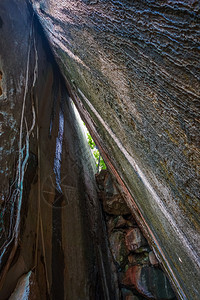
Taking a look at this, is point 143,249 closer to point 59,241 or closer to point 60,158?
point 59,241

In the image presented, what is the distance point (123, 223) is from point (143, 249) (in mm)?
653

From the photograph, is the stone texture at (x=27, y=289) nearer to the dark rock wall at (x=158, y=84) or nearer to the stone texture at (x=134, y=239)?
the dark rock wall at (x=158, y=84)

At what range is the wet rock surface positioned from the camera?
3.28m

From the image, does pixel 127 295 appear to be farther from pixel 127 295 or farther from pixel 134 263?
pixel 134 263

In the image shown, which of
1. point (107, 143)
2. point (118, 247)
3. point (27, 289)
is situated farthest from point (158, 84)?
point (118, 247)

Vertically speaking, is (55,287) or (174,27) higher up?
(174,27)

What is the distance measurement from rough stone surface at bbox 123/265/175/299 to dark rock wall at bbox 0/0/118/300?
1.25 feet

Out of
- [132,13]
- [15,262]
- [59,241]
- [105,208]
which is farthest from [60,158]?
[132,13]

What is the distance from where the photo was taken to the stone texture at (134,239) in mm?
3668

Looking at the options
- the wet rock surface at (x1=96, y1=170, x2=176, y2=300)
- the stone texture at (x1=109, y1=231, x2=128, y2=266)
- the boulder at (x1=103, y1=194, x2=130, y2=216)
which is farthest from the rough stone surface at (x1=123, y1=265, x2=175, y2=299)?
the boulder at (x1=103, y1=194, x2=130, y2=216)

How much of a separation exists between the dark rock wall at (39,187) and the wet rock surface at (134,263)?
274 mm

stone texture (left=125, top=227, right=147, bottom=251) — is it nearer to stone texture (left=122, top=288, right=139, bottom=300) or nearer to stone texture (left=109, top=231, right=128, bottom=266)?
stone texture (left=109, top=231, right=128, bottom=266)

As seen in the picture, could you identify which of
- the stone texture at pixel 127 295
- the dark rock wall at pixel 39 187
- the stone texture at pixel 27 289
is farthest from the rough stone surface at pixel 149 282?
the stone texture at pixel 27 289

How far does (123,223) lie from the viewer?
4074mm
